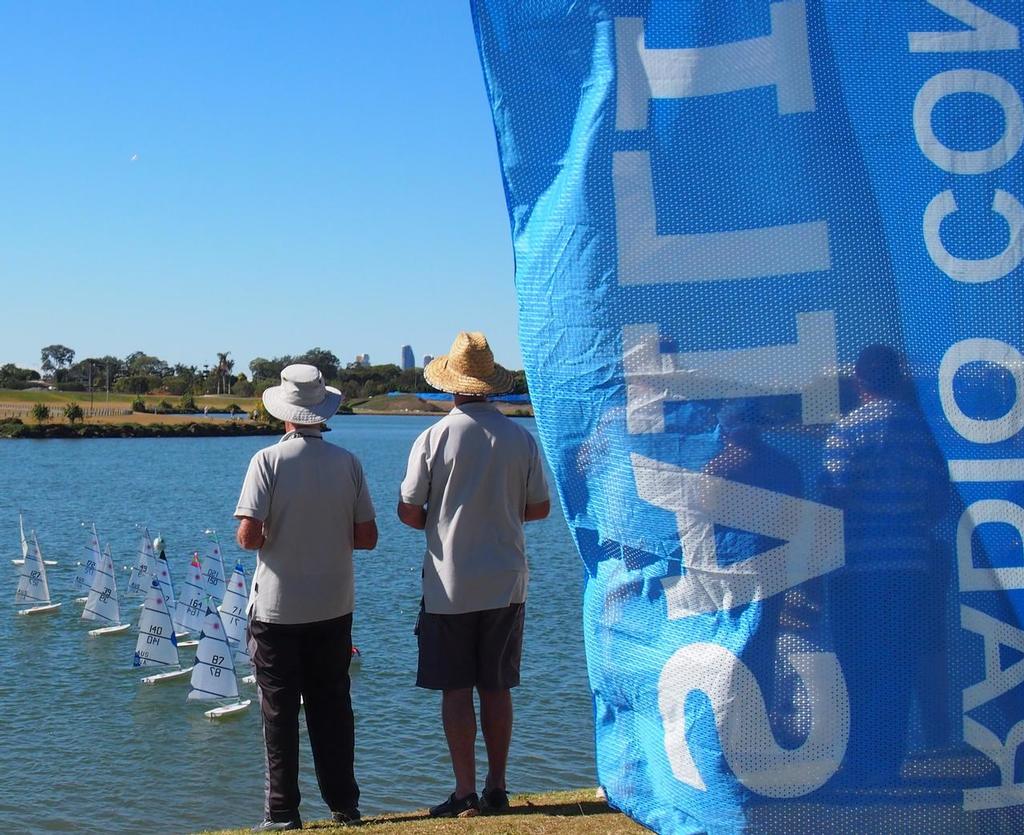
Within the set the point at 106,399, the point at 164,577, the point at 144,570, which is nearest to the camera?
the point at 164,577

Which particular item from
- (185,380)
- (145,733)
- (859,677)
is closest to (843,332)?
(859,677)

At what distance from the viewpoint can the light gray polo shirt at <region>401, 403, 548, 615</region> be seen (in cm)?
456

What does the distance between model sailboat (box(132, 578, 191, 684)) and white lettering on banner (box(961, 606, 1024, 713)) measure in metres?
14.8

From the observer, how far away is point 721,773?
372 cm

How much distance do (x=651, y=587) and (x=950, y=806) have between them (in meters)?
1.12

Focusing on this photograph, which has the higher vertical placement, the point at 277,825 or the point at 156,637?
the point at 277,825

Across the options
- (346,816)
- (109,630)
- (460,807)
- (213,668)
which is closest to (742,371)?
(460,807)

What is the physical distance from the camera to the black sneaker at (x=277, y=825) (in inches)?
186

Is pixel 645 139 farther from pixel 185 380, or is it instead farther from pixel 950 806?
pixel 185 380

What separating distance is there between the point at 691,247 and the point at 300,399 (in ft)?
6.08

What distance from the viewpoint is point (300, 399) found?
4820 millimetres

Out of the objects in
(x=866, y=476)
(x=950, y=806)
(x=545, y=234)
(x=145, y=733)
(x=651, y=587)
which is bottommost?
(x=145, y=733)

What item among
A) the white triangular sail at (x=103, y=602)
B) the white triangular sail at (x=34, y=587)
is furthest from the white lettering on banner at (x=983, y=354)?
the white triangular sail at (x=34, y=587)

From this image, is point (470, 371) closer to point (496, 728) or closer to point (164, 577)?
point (496, 728)
